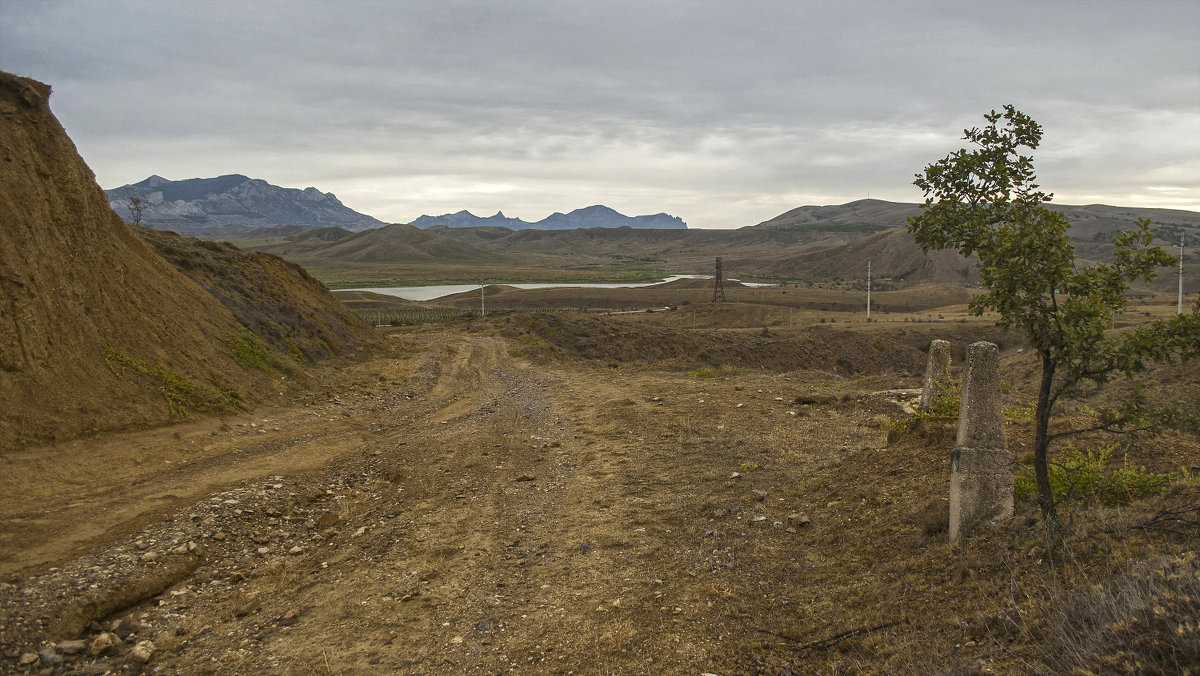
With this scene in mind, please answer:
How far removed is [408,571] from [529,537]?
1.38 meters

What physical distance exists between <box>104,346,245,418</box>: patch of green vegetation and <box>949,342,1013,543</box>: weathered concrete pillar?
11.8 metres

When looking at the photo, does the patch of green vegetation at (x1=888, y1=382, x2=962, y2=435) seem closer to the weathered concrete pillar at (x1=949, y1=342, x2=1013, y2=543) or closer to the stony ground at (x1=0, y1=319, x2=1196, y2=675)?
the stony ground at (x1=0, y1=319, x2=1196, y2=675)

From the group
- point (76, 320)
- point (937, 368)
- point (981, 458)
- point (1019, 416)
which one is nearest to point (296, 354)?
point (76, 320)

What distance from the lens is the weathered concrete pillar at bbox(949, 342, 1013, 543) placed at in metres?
5.30

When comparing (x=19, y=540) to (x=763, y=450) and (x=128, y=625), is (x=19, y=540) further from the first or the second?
(x=763, y=450)

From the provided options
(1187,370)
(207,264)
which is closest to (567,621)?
(207,264)

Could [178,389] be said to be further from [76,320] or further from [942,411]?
[942,411]

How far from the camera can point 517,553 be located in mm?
6906

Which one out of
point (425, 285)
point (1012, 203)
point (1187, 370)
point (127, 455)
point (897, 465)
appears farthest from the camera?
point (425, 285)

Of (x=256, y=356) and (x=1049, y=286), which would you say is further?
(x=256, y=356)

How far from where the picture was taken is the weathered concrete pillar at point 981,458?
17.4 feet

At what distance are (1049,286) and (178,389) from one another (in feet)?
43.3

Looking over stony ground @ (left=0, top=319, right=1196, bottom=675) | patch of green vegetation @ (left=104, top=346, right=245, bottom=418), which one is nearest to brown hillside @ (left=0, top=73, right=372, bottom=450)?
patch of green vegetation @ (left=104, top=346, right=245, bottom=418)

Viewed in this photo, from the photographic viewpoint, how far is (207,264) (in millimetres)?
20359
